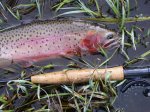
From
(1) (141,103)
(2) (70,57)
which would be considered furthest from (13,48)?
(1) (141,103)

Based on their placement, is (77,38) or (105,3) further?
(105,3)

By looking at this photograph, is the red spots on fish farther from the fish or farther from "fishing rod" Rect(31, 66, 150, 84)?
"fishing rod" Rect(31, 66, 150, 84)

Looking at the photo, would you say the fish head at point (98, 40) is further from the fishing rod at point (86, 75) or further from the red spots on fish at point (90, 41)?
the fishing rod at point (86, 75)

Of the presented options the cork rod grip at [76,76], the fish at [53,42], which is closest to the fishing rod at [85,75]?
the cork rod grip at [76,76]

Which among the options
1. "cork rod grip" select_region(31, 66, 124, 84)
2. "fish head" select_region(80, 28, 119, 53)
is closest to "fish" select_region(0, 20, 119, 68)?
"fish head" select_region(80, 28, 119, 53)

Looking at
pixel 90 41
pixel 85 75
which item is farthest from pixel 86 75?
pixel 90 41

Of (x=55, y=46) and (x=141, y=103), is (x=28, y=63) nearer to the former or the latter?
(x=55, y=46)

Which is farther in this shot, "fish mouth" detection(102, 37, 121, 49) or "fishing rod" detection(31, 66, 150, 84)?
"fish mouth" detection(102, 37, 121, 49)

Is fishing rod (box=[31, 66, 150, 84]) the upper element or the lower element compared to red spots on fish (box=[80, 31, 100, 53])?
lower

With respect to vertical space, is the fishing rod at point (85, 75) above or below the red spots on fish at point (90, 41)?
below
